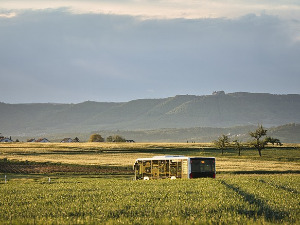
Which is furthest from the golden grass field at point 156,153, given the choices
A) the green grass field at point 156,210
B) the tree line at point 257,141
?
the green grass field at point 156,210

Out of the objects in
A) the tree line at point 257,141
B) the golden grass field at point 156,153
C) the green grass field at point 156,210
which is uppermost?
the tree line at point 257,141

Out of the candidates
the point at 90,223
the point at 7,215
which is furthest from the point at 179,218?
→ the point at 7,215

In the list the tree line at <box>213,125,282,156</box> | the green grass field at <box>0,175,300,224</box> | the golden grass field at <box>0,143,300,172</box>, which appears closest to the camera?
the green grass field at <box>0,175,300,224</box>

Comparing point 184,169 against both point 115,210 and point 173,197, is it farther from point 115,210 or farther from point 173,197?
point 115,210

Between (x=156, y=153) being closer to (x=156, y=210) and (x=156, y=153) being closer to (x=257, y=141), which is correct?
(x=257, y=141)

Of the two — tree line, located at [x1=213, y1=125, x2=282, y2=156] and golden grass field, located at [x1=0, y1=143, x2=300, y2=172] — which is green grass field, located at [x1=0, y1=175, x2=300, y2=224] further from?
tree line, located at [x1=213, y1=125, x2=282, y2=156]

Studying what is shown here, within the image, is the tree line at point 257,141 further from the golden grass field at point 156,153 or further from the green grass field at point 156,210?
the green grass field at point 156,210

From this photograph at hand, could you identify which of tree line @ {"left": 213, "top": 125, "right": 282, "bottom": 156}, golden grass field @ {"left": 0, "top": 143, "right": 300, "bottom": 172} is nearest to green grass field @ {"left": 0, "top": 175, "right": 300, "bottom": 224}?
golden grass field @ {"left": 0, "top": 143, "right": 300, "bottom": 172}

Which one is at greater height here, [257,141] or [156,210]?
[257,141]

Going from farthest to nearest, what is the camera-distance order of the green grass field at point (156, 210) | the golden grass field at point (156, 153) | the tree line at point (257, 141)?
1. the tree line at point (257, 141)
2. the golden grass field at point (156, 153)
3. the green grass field at point (156, 210)

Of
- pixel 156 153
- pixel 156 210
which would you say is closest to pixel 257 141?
pixel 156 153

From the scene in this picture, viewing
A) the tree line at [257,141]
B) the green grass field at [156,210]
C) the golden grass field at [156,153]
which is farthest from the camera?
the tree line at [257,141]

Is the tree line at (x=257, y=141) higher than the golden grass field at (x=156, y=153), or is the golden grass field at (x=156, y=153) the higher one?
the tree line at (x=257, y=141)

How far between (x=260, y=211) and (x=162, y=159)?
31.5m
